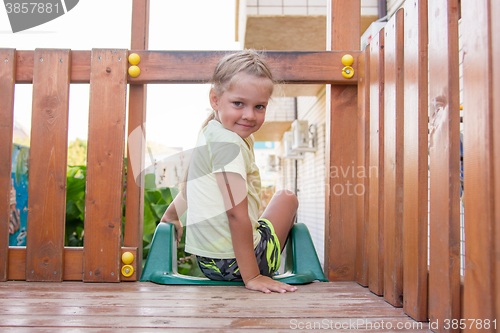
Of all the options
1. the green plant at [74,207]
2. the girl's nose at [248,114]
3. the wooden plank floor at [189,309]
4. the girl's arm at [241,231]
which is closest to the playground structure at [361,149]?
the wooden plank floor at [189,309]

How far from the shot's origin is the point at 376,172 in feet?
5.02

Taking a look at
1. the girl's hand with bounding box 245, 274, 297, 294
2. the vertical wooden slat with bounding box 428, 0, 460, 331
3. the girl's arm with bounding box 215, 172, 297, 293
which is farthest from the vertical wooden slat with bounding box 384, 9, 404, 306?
the girl's arm with bounding box 215, 172, 297, 293

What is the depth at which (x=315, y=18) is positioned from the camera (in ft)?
16.0

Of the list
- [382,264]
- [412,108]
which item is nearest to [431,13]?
[412,108]

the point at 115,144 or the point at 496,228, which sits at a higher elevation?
the point at 115,144

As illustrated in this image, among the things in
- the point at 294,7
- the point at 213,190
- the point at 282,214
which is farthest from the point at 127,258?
the point at 294,7

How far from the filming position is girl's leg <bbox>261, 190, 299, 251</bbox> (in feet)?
6.34

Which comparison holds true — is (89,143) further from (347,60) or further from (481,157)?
(481,157)

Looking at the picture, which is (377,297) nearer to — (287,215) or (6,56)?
(287,215)

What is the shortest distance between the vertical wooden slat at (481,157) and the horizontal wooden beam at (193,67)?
36.5 inches

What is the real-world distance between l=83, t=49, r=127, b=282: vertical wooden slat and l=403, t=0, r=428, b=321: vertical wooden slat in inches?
49.0

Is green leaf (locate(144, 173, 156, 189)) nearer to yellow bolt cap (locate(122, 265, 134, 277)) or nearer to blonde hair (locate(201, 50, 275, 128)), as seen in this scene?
yellow bolt cap (locate(122, 265, 134, 277))

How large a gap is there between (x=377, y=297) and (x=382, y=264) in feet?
0.42

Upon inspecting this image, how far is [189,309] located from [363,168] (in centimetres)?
99
